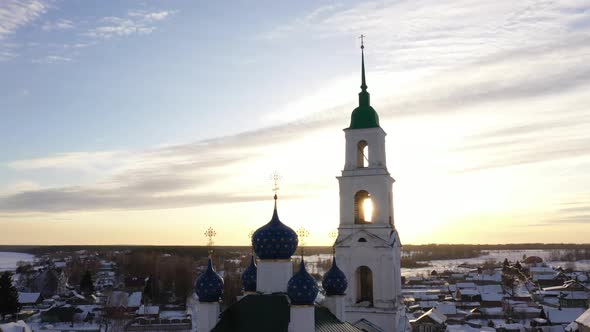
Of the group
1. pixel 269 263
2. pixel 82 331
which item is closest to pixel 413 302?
pixel 82 331

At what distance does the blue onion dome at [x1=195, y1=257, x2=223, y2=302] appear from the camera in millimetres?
12844

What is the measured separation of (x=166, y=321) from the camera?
38.2m

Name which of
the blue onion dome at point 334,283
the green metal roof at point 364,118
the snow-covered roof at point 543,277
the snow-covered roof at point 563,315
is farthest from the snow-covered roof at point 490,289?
the blue onion dome at point 334,283

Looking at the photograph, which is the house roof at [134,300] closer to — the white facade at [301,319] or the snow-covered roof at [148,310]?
the snow-covered roof at [148,310]

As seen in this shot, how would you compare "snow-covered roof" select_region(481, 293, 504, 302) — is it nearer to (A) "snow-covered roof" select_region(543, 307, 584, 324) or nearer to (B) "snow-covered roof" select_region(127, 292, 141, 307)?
(A) "snow-covered roof" select_region(543, 307, 584, 324)

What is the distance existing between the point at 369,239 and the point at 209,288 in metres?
5.59

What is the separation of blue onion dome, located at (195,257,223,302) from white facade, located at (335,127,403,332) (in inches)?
188

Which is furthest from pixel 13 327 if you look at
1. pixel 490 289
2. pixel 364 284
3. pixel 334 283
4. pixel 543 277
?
pixel 543 277

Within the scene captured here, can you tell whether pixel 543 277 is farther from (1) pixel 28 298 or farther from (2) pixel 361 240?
(2) pixel 361 240

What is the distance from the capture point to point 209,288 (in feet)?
42.2

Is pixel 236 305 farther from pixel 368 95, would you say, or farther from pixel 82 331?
pixel 82 331

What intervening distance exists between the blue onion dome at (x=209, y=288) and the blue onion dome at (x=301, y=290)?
6.92 ft

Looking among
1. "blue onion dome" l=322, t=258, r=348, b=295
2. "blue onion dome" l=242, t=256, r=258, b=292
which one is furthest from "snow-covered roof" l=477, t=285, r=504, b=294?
"blue onion dome" l=242, t=256, r=258, b=292

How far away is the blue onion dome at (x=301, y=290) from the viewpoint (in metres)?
11.6
